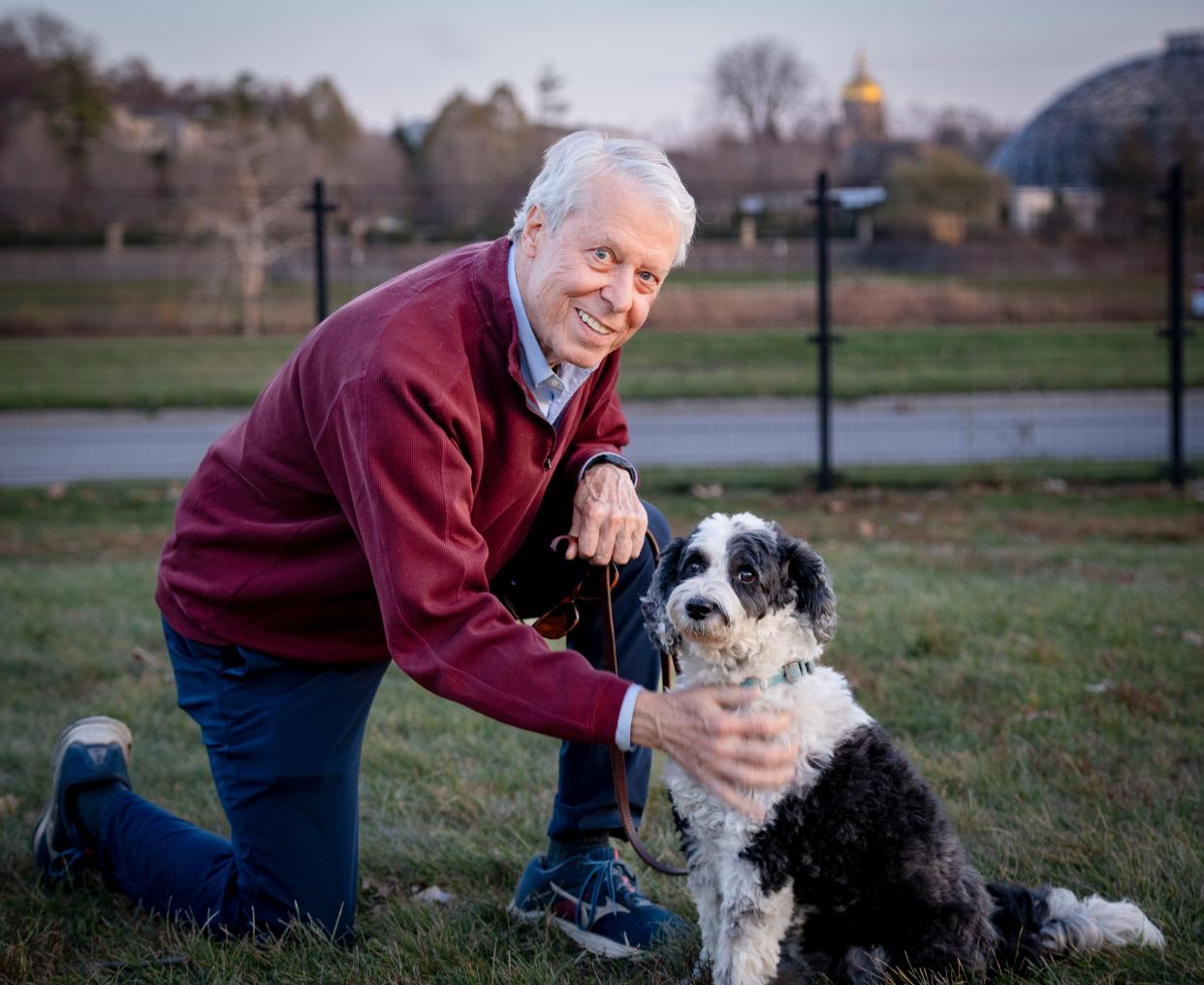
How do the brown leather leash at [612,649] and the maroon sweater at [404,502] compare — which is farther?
the brown leather leash at [612,649]

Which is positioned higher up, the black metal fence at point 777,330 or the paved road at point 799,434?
the black metal fence at point 777,330

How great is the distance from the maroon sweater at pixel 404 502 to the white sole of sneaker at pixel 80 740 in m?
0.65

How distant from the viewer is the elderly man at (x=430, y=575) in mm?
2412

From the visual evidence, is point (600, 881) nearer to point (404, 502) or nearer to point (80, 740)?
point (404, 502)

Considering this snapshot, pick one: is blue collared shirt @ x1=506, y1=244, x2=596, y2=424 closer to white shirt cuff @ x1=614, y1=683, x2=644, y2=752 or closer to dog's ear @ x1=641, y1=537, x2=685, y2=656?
dog's ear @ x1=641, y1=537, x2=685, y2=656

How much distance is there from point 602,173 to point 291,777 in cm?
170

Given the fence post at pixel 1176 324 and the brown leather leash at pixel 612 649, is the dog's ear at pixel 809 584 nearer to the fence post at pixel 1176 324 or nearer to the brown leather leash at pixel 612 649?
the brown leather leash at pixel 612 649

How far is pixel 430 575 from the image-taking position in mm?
2422

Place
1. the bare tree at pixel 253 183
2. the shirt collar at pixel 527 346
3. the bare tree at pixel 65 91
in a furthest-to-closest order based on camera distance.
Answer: the bare tree at pixel 65 91
the bare tree at pixel 253 183
the shirt collar at pixel 527 346

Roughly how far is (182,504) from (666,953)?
67.3 inches

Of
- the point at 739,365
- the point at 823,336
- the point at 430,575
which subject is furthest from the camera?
the point at 739,365

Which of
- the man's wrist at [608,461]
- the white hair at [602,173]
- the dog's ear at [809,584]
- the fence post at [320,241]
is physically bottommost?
the dog's ear at [809,584]

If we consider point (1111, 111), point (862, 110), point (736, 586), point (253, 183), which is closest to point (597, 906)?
point (736, 586)

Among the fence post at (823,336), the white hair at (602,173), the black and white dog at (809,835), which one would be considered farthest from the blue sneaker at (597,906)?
the fence post at (823,336)
